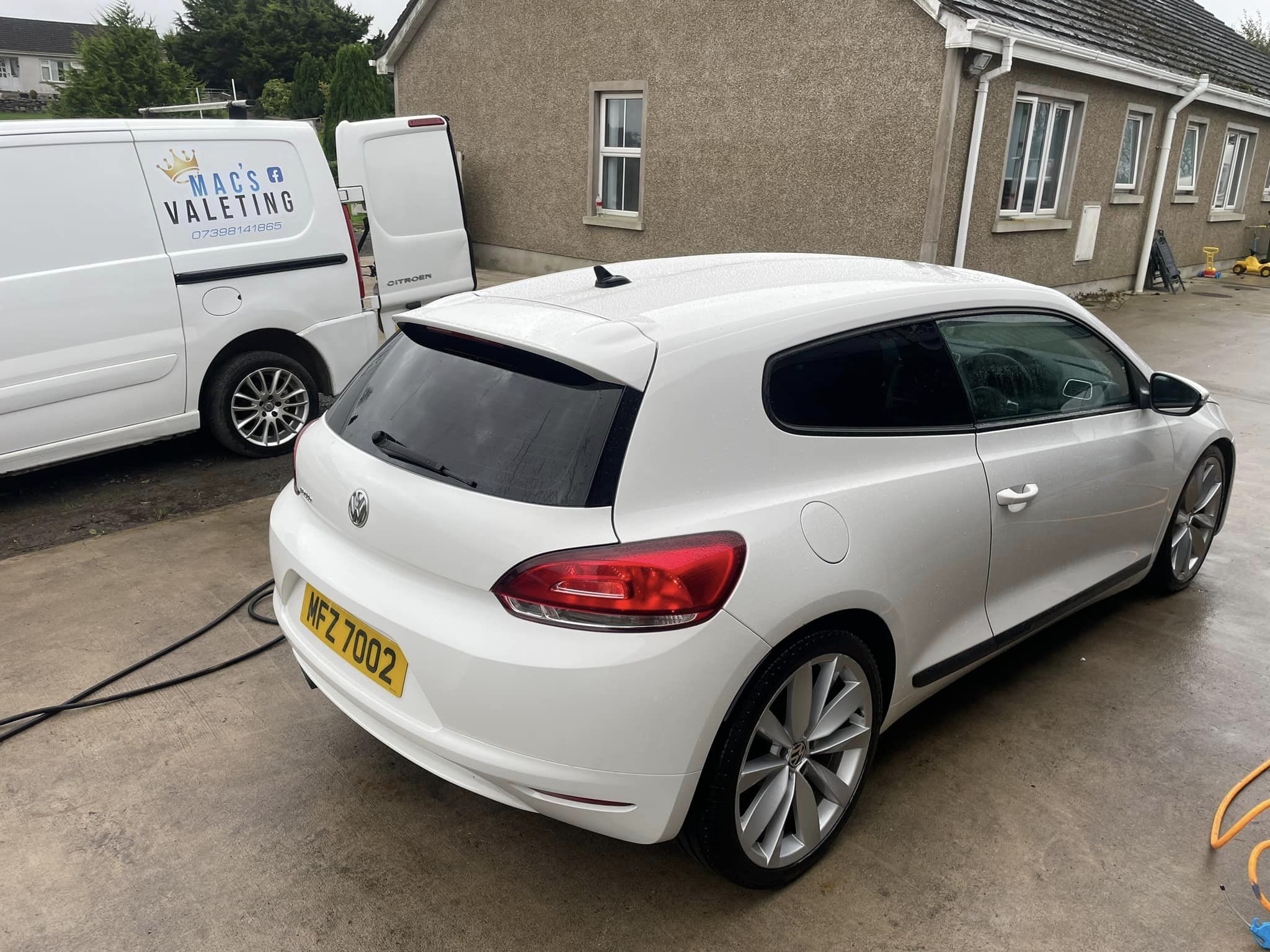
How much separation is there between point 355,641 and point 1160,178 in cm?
1576

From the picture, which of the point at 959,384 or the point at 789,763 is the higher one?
the point at 959,384

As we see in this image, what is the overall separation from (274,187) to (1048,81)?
31.7ft

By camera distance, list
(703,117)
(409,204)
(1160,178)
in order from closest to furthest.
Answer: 1. (409,204)
2. (703,117)
3. (1160,178)

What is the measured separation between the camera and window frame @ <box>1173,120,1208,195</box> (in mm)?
15156

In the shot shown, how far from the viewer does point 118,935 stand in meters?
2.37

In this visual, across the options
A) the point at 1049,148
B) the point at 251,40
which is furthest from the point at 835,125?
the point at 251,40

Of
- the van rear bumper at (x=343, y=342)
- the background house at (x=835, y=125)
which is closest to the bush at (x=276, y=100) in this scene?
the background house at (x=835, y=125)

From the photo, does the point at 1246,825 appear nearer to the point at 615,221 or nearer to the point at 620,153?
the point at 615,221

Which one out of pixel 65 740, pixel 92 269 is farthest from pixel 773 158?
pixel 65 740

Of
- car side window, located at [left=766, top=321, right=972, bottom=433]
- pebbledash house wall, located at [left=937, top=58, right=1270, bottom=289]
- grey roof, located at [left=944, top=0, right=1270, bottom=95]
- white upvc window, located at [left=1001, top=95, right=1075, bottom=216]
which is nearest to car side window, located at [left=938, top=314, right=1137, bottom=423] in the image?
car side window, located at [left=766, top=321, right=972, bottom=433]

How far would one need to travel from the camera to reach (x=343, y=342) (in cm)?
630

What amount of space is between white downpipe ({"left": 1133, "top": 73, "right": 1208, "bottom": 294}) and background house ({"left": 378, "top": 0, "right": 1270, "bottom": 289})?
0.10m

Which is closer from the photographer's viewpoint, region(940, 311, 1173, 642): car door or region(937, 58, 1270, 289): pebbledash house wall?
region(940, 311, 1173, 642): car door

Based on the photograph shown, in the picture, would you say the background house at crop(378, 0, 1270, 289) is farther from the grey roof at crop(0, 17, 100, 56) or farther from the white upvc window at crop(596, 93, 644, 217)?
the grey roof at crop(0, 17, 100, 56)
